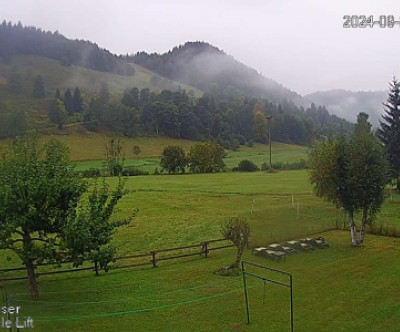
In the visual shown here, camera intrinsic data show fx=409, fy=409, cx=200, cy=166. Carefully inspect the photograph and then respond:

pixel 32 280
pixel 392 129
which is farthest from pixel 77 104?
pixel 32 280

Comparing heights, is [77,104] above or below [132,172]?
above

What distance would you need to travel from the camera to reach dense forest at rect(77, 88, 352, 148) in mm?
133750

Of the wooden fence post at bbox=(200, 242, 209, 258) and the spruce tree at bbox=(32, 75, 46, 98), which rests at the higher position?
the spruce tree at bbox=(32, 75, 46, 98)

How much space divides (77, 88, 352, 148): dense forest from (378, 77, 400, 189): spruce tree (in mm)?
68635

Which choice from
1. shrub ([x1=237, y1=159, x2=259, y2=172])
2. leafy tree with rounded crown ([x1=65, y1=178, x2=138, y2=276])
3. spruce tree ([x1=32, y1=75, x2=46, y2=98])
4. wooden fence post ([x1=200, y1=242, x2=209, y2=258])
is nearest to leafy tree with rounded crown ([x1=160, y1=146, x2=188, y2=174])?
shrub ([x1=237, y1=159, x2=259, y2=172])

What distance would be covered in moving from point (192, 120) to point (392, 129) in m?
95.6

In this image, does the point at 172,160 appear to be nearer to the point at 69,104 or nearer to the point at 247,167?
the point at 247,167

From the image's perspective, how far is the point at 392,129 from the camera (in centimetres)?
5056

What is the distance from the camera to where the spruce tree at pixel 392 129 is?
4822 cm

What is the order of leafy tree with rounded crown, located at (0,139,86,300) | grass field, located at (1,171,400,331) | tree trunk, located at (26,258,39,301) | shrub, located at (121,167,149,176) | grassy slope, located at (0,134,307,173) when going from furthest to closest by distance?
1. grassy slope, located at (0,134,307,173)
2. shrub, located at (121,167,149,176)
3. tree trunk, located at (26,258,39,301)
4. leafy tree with rounded crown, located at (0,139,86,300)
5. grass field, located at (1,171,400,331)

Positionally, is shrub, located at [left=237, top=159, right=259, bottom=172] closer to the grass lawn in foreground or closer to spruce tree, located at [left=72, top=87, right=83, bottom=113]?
the grass lawn in foreground

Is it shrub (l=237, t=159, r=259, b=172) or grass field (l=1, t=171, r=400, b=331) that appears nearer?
grass field (l=1, t=171, r=400, b=331)

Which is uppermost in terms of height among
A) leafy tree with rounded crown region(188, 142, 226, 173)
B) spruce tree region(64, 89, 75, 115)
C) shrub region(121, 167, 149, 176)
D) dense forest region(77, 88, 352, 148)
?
spruce tree region(64, 89, 75, 115)

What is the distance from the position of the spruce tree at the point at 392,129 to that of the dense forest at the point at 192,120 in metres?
68.6
